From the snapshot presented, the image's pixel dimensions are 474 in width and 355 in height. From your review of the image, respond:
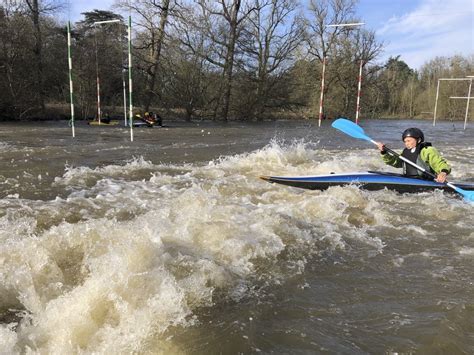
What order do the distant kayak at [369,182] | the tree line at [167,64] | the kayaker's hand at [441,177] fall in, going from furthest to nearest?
the tree line at [167,64], the distant kayak at [369,182], the kayaker's hand at [441,177]

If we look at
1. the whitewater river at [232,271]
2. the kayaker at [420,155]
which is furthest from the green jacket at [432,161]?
the whitewater river at [232,271]

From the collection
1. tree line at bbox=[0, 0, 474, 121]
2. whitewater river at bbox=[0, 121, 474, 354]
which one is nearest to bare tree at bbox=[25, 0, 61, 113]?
tree line at bbox=[0, 0, 474, 121]

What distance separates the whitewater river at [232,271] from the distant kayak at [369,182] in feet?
0.48

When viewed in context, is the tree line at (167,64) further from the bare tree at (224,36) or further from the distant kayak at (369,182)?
the distant kayak at (369,182)

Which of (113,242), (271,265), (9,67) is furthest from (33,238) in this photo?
(9,67)

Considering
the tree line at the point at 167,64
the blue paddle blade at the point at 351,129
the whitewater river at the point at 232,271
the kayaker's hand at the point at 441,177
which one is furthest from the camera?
the tree line at the point at 167,64

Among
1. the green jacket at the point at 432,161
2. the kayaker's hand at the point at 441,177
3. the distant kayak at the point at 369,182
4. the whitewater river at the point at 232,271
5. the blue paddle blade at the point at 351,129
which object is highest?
the blue paddle blade at the point at 351,129

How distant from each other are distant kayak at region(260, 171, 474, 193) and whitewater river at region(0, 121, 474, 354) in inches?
5.8

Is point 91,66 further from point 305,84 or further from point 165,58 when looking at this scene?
point 305,84

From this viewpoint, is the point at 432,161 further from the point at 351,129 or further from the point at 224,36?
the point at 224,36

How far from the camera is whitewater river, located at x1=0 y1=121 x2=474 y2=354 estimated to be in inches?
95.0

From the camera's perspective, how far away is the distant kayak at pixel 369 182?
5914 millimetres

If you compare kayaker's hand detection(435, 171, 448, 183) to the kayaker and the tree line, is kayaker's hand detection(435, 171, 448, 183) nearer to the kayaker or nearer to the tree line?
the kayaker

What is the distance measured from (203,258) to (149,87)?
821 inches
